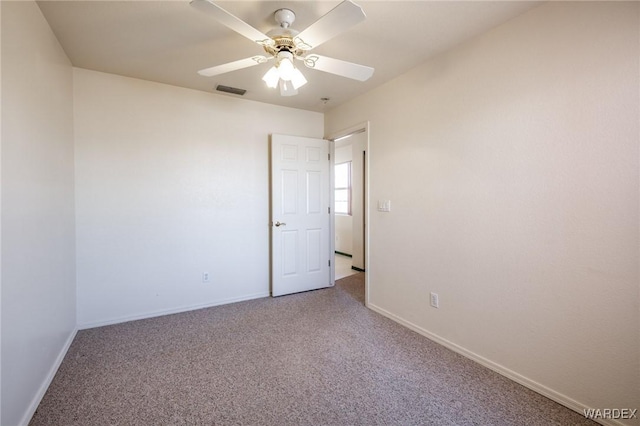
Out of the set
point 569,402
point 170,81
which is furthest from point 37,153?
point 569,402

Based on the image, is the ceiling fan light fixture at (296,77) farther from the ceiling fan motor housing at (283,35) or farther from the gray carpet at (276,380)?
the gray carpet at (276,380)

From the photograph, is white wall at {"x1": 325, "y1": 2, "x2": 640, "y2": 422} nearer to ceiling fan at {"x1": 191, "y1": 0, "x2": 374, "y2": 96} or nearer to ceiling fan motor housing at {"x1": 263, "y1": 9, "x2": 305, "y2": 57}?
ceiling fan at {"x1": 191, "y1": 0, "x2": 374, "y2": 96}

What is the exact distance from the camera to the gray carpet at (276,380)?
5.48ft

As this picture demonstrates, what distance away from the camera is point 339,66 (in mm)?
1925

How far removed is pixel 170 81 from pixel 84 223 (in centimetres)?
167

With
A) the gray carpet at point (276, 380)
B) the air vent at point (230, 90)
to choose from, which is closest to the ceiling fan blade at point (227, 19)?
the air vent at point (230, 90)

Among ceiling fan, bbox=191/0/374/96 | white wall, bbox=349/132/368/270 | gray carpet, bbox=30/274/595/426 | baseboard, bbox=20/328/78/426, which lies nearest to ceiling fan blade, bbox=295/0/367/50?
ceiling fan, bbox=191/0/374/96

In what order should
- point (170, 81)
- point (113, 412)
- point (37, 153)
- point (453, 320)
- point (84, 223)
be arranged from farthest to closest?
point (170, 81)
point (84, 223)
point (453, 320)
point (37, 153)
point (113, 412)

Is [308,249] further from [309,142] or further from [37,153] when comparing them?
[37,153]

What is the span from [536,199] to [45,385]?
3460 mm

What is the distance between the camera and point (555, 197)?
1.79 metres

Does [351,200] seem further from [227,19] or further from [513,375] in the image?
[227,19]

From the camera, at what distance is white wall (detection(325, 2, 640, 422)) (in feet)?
5.08
